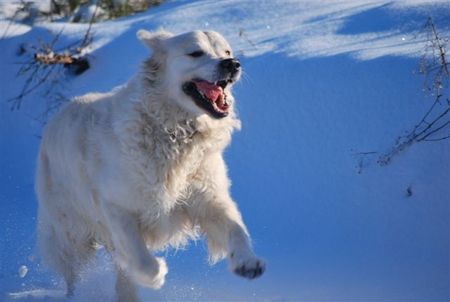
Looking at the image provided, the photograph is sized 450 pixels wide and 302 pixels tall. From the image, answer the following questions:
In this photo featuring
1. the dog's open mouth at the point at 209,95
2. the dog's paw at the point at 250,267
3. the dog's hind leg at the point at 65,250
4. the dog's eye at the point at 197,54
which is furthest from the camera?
the dog's hind leg at the point at 65,250

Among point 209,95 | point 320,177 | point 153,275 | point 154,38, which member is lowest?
point 153,275

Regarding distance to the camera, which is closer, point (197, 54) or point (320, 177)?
point (197, 54)

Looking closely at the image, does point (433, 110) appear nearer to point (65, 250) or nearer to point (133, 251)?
point (133, 251)

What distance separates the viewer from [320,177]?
593 centimetres

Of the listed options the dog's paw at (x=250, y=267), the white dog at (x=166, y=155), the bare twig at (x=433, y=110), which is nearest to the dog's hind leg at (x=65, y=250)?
the white dog at (x=166, y=155)

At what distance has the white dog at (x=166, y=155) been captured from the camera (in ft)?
13.8

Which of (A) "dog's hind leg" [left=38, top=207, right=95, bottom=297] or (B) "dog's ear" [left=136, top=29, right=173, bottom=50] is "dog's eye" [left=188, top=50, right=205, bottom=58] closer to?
(B) "dog's ear" [left=136, top=29, right=173, bottom=50]

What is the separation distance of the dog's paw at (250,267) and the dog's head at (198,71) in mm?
889

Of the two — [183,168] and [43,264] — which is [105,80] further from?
[183,168]

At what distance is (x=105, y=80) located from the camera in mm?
8508

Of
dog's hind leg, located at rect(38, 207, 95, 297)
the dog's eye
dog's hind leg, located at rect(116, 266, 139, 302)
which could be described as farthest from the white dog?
dog's hind leg, located at rect(38, 207, 95, 297)

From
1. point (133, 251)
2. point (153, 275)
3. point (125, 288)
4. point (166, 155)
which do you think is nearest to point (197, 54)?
point (166, 155)

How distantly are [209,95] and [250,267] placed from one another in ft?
3.66

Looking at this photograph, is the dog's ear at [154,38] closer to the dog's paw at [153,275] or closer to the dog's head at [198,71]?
the dog's head at [198,71]
